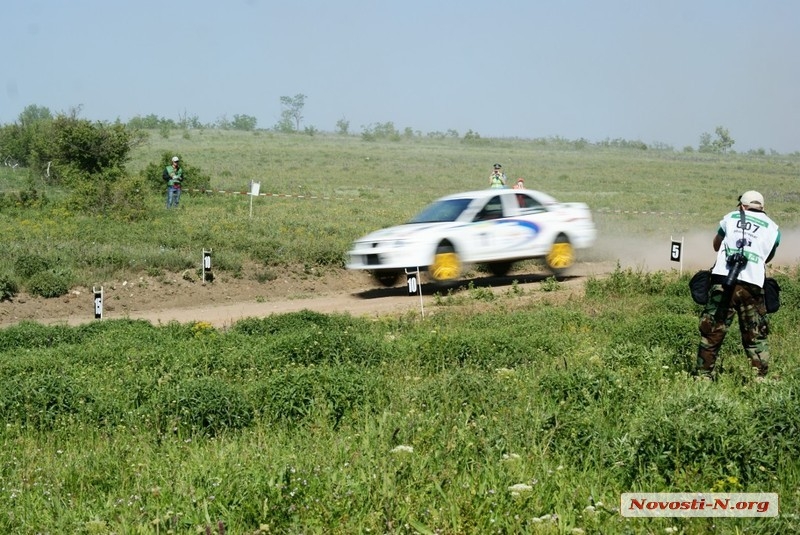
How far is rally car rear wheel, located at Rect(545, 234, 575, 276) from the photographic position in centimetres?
2027

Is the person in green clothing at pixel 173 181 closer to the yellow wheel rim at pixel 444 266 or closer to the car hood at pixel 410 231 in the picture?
the car hood at pixel 410 231

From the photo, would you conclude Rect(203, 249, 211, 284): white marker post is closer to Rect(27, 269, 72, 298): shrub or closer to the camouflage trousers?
Rect(27, 269, 72, 298): shrub

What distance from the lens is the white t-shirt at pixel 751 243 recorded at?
9070 mm

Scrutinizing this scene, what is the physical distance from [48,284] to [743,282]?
13.0 metres

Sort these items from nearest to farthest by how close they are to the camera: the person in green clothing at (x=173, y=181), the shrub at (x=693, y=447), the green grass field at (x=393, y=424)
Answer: the green grass field at (x=393, y=424) → the shrub at (x=693, y=447) → the person in green clothing at (x=173, y=181)

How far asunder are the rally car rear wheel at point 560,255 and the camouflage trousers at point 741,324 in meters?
10.9

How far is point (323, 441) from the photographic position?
7.19 m

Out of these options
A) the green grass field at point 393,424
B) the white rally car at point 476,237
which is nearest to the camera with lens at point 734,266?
the green grass field at point 393,424

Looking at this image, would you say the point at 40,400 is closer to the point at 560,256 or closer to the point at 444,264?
the point at 444,264

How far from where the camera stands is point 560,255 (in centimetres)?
2038

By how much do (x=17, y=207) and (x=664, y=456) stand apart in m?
24.1

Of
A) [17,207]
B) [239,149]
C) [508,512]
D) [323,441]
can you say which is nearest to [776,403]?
[508,512]

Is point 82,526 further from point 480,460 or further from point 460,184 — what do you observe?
point 460,184

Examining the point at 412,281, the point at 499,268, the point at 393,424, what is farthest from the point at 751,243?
the point at 499,268
